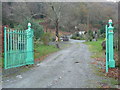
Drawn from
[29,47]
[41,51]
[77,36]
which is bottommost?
[41,51]

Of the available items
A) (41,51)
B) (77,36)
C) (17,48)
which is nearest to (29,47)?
(17,48)

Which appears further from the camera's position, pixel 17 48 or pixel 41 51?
pixel 41 51

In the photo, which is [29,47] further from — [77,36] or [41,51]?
[77,36]

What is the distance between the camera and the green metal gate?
22.7 feet

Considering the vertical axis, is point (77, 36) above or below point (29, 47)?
above

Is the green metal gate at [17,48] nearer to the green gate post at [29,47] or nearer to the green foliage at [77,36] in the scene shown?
the green gate post at [29,47]

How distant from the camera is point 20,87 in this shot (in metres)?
5.06

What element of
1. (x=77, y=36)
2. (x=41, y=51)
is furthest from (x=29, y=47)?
(x=77, y=36)

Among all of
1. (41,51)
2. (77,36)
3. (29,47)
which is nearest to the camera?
(29,47)

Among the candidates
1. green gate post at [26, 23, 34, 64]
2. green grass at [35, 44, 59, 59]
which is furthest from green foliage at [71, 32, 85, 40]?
green gate post at [26, 23, 34, 64]

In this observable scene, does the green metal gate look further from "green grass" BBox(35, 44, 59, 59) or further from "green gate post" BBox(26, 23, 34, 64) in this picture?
"green grass" BBox(35, 44, 59, 59)

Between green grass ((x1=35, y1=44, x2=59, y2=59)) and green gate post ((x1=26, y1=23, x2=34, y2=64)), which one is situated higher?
green gate post ((x1=26, y1=23, x2=34, y2=64))

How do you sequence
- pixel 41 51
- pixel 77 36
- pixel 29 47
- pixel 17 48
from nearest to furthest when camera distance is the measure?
pixel 17 48
pixel 29 47
pixel 41 51
pixel 77 36

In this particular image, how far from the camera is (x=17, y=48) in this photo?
7742 mm
